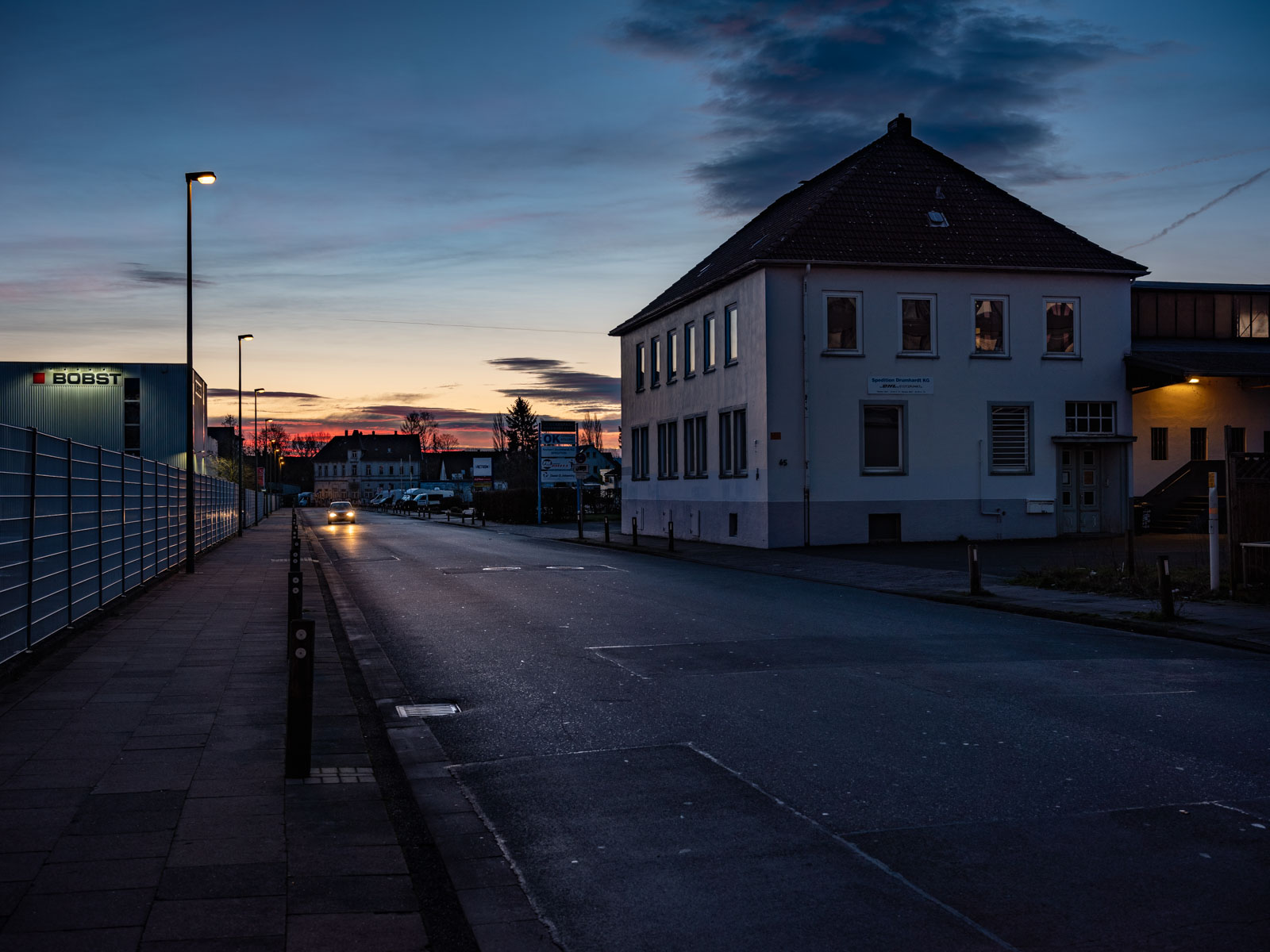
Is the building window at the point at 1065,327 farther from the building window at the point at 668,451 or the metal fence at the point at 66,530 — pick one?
the metal fence at the point at 66,530

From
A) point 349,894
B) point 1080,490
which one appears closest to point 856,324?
point 1080,490

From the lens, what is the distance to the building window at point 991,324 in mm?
33250

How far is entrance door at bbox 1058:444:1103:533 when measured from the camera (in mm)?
33781

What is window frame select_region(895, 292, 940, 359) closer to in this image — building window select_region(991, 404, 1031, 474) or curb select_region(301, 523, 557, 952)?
building window select_region(991, 404, 1031, 474)

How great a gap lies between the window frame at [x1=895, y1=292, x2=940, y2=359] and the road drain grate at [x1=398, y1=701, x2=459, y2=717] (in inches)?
988

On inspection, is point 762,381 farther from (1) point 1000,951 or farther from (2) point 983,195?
(1) point 1000,951

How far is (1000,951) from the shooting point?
4230 millimetres

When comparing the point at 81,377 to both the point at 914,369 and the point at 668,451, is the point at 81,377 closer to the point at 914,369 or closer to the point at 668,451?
the point at 668,451

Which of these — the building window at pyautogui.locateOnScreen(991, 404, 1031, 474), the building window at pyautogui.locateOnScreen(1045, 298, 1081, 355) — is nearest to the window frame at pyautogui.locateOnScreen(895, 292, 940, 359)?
the building window at pyautogui.locateOnScreen(991, 404, 1031, 474)

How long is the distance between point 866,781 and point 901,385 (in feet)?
87.5

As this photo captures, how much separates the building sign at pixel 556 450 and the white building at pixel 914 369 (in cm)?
2036

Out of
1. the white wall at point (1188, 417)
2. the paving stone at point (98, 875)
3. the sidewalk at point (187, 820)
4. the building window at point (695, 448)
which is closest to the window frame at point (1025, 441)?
the white wall at point (1188, 417)

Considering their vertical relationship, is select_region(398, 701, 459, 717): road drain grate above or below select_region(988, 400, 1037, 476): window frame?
below

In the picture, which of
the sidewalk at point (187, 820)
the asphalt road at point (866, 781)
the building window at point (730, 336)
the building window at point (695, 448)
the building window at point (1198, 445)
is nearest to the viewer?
the sidewalk at point (187, 820)
